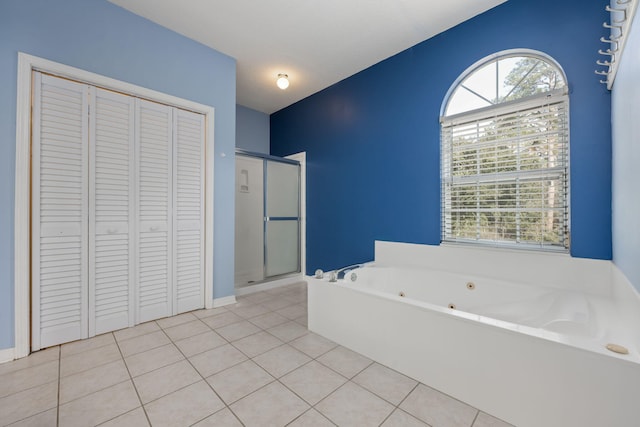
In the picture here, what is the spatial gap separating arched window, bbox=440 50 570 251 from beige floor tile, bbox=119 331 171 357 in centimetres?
255

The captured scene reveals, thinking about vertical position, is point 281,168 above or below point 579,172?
above

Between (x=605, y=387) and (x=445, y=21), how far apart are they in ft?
8.83

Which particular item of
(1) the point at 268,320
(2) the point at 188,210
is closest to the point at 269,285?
(1) the point at 268,320

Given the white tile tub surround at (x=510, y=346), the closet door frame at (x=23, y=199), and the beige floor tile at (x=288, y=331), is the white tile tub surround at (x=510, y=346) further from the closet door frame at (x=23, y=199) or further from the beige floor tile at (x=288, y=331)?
the closet door frame at (x=23, y=199)

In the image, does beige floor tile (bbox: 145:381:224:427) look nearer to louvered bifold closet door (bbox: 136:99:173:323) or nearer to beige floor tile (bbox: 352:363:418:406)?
beige floor tile (bbox: 352:363:418:406)

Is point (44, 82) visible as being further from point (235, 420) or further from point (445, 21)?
point (445, 21)

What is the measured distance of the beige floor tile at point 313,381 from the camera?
4.79ft

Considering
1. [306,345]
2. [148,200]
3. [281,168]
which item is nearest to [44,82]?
[148,200]

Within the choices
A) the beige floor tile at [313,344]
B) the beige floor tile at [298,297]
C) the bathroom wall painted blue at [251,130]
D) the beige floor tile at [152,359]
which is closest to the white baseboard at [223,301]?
the beige floor tile at [298,297]

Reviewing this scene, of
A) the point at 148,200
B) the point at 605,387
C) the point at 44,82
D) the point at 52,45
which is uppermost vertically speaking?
the point at 52,45

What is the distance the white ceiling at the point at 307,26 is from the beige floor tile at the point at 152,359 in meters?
2.68

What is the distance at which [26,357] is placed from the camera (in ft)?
5.98

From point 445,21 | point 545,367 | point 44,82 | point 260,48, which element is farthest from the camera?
point 260,48

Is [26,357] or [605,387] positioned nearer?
[605,387]
